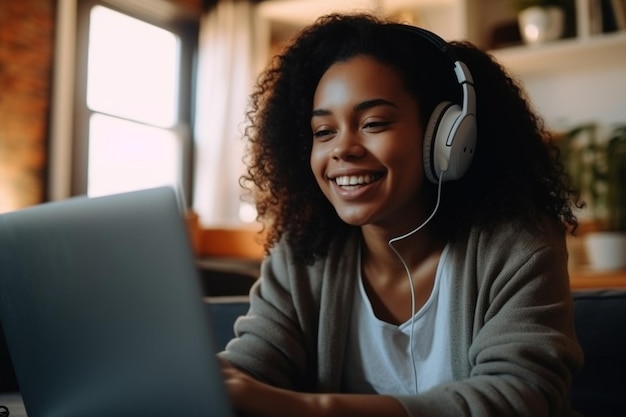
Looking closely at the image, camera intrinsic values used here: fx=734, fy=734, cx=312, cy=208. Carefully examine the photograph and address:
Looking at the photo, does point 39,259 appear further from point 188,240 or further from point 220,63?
point 220,63

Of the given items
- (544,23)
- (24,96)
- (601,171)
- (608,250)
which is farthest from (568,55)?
(24,96)

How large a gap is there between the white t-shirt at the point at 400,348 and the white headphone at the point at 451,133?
0.44 ft

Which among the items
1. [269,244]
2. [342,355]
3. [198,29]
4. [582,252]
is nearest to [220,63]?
[198,29]

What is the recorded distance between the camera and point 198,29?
4039 mm

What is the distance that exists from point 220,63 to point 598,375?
3.03 meters

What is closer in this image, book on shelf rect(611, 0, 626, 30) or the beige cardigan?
the beige cardigan

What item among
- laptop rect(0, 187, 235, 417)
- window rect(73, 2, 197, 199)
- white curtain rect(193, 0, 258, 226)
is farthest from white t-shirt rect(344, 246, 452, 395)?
white curtain rect(193, 0, 258, 226)

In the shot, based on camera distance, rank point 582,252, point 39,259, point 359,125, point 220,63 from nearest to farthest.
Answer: point 39,259 → point 359,125 → point 582,252 → point 220,63

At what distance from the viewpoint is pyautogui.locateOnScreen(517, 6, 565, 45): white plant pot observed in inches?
121

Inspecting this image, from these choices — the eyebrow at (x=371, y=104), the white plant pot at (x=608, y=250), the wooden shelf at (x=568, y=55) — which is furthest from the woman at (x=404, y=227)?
the wooden shelf at (x=568, y=55)

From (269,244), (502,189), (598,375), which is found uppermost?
(502,189)

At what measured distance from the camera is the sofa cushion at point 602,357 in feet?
3.90

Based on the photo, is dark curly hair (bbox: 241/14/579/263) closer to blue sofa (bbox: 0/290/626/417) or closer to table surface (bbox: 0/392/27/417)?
blue sofa (bbox: 0/290/626/417)

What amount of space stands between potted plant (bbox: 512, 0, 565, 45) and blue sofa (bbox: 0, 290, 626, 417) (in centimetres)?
208
